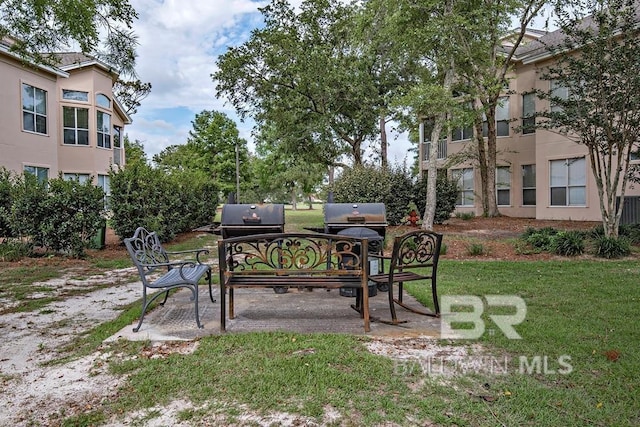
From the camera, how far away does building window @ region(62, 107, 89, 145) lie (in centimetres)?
1872

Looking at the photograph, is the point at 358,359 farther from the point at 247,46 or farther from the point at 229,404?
the point at 247,46

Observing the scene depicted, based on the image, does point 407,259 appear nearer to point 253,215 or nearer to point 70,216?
point 253,215

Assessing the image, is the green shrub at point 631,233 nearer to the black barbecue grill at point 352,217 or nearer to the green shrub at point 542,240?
the green shrub at point 542,240

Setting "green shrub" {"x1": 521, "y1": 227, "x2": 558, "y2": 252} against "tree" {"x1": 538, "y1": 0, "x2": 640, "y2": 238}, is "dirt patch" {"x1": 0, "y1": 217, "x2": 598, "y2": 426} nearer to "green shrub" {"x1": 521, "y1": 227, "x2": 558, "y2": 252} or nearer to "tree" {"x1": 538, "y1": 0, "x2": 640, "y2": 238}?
"green shrub" {"x1": 521, "y1": 227, "x2": 558, "y2": 252}

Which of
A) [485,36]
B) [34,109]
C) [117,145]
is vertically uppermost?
[485,36]

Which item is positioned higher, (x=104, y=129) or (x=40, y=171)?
(x=104, y=129)

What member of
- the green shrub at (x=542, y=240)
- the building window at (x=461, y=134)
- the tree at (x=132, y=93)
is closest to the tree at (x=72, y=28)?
the green shrub at (x=542, y=240)

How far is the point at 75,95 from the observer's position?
1888cm

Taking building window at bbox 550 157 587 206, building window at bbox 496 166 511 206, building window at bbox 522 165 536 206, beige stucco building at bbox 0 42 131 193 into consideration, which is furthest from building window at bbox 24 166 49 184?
building window at bbox 522 165 536 206

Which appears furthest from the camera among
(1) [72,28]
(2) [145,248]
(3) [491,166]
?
(3) [491,166]

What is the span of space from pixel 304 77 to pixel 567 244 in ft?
41.9

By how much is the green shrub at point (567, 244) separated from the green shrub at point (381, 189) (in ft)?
23.4

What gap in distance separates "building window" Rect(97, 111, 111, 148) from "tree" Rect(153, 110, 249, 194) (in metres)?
18.4

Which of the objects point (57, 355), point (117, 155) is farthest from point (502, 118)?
point (57, 355)
